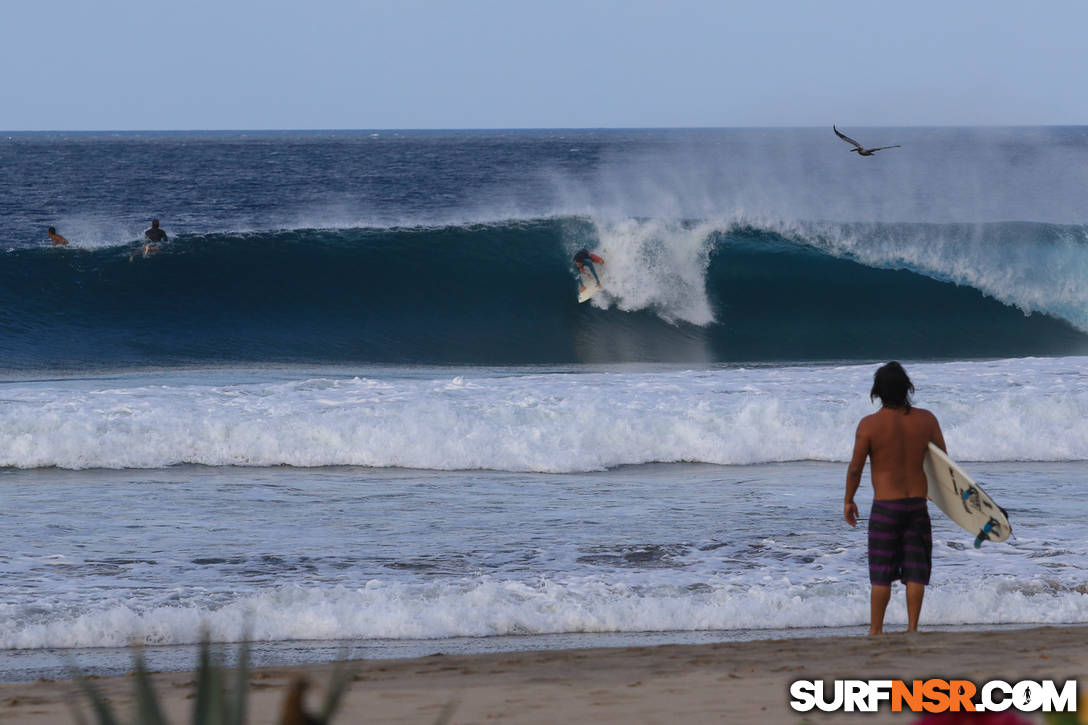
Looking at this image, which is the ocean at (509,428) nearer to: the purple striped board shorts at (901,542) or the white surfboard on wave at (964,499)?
the purple striped board shorts at (901,542)

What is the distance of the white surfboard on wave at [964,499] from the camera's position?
16.0 ft

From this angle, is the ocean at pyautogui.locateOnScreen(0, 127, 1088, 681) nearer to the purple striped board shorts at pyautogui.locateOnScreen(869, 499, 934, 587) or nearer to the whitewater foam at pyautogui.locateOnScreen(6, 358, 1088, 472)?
the whitewater foam at pyautogui.locateOnScreen(6, 358, 1088, 472)

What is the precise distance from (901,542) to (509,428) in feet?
17.3

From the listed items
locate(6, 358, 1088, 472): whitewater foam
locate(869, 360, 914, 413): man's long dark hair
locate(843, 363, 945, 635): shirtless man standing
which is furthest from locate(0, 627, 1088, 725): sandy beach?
locate(6, 358, 1088, 472): whitewater foam

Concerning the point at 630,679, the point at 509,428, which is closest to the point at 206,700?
the point at 630,679

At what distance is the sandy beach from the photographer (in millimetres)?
3775

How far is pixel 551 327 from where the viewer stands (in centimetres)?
1748

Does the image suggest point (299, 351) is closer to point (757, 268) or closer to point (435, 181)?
point (757, 268)

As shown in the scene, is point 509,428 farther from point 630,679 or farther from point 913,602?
point 630,679

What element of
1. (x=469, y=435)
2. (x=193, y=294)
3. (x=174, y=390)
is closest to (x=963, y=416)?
(x=469, y=435)

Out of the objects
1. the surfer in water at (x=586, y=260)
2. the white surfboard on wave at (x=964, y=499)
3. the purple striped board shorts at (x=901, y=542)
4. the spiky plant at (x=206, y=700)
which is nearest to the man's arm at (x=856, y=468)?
the purple striped board shorts at (x=901, y=542)

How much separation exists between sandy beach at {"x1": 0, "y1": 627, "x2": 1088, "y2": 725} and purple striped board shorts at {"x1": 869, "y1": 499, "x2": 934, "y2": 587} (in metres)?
0.26

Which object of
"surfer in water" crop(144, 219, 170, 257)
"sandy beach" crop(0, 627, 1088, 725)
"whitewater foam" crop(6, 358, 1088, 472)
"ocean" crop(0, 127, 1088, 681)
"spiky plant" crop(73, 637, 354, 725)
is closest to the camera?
"spiky plant" crop(73, 637, 354, 725)

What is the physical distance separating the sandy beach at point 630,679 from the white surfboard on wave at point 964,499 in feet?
1.46
